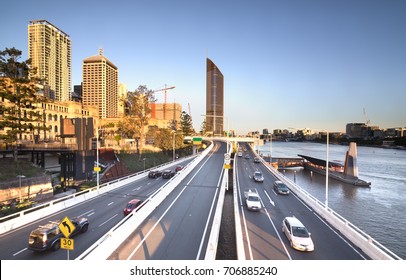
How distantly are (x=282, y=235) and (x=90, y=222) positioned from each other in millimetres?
16041

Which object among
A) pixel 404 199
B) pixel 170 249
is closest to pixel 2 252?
pixel 170 249

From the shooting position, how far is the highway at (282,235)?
50.6ft

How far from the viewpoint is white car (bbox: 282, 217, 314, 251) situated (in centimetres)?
1590

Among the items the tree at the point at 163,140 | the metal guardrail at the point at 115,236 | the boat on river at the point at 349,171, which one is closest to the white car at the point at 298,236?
the metal guardrail at the point at 115,236

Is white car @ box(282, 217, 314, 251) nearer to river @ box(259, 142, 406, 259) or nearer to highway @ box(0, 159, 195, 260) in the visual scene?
highway @ box(0, 159, 195, 260)

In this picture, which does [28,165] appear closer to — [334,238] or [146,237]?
[146,237]

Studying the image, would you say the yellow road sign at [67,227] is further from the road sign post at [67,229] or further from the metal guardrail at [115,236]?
the metal guardrail at [115,236]

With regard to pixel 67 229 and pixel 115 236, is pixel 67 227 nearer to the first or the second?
pixel 67 229

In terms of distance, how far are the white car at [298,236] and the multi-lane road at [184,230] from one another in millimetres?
383

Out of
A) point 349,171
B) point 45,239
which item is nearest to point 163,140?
point 349,171

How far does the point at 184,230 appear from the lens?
18594mm

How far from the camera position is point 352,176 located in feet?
231

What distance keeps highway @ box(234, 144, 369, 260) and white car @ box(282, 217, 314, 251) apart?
0.35 meters

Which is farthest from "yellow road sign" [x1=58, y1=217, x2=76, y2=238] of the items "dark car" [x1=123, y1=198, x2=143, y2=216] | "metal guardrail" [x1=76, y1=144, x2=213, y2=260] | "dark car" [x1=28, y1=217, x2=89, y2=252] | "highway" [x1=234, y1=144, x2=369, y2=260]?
"dark car" [x1=123, y1=198, x2=143, y2=216]
